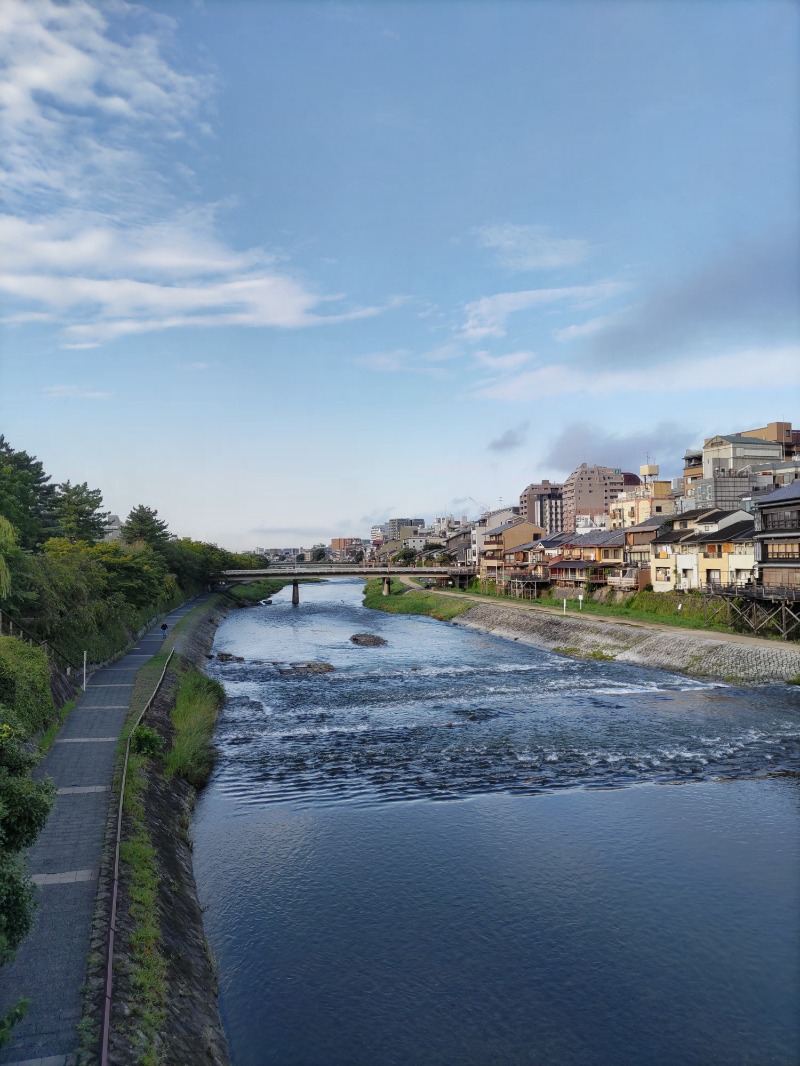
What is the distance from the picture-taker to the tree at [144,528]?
7262 centimetres

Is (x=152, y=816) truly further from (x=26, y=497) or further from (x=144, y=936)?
(x=26, y=497)

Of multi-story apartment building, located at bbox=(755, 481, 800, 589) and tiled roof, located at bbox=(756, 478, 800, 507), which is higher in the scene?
tiled roof, located at bbox=(756, 478, 800, 507)

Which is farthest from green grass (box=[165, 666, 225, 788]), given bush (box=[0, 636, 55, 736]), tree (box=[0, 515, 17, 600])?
tree (box=[0, 515, 17, 600])

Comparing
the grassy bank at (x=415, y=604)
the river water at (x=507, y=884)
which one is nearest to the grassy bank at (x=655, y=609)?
the grassy bank at (x=415, y=604)

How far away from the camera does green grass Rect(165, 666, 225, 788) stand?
68.7 ft

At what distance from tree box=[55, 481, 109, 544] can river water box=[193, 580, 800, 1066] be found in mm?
28646

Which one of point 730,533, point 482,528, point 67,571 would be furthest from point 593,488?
point 67,571

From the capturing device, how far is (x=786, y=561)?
41.4 m

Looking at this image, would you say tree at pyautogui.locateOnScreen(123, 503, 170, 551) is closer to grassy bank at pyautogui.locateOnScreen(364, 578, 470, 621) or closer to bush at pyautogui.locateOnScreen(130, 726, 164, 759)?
grassy bank at pyautogui.locateOnScreen(364, 578, 470, 621)

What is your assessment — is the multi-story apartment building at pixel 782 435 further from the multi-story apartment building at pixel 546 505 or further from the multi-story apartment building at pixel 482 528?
the multi-story apartment building at pixel 546 505

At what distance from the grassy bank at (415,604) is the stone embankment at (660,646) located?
11.9 meters

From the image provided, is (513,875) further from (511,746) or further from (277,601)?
(277,601)

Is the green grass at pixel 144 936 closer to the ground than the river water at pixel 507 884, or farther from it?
farther from it

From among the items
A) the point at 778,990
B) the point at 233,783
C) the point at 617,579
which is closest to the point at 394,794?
the point at 233,783
